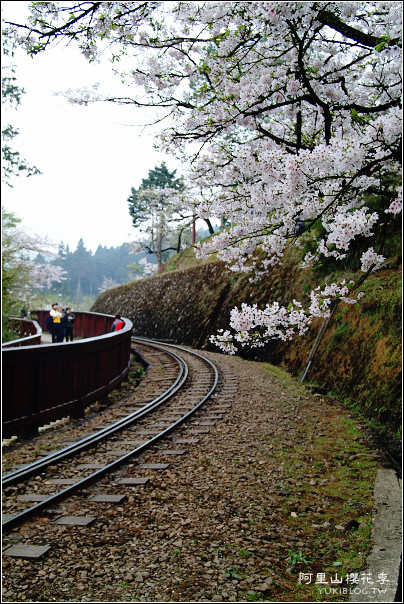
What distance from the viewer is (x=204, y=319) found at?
22.1 metres

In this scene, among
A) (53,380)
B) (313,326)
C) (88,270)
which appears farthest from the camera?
(88,270)

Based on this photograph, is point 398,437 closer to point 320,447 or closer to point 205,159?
point 320,447

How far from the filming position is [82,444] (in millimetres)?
7043

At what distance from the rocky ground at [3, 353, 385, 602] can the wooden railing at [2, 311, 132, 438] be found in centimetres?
274

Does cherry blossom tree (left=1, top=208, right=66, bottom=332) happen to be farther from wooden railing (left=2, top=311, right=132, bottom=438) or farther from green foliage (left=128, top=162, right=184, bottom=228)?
green foliage (left=128, top=162, right=184, bottom=228)

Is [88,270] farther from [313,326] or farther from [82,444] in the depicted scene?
[82,444]

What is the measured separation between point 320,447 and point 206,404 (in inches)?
129

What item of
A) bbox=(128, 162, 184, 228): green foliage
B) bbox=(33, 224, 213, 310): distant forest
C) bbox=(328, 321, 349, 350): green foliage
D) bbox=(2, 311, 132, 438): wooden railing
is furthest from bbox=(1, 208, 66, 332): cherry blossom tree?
bbox=(33, 224, 213, 310): distant forest

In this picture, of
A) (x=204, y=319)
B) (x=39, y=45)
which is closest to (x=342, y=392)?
(x=39, y=45)

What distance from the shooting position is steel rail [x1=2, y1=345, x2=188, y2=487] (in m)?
5.61

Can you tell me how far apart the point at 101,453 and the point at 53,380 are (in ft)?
6.35

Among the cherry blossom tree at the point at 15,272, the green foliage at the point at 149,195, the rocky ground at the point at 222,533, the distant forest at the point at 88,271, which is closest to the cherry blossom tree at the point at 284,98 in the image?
the rocky ground at the point at 222,533

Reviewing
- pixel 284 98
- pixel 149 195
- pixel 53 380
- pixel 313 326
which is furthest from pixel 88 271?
pixel 284 98

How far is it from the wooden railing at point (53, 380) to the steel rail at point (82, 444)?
3.01ft
